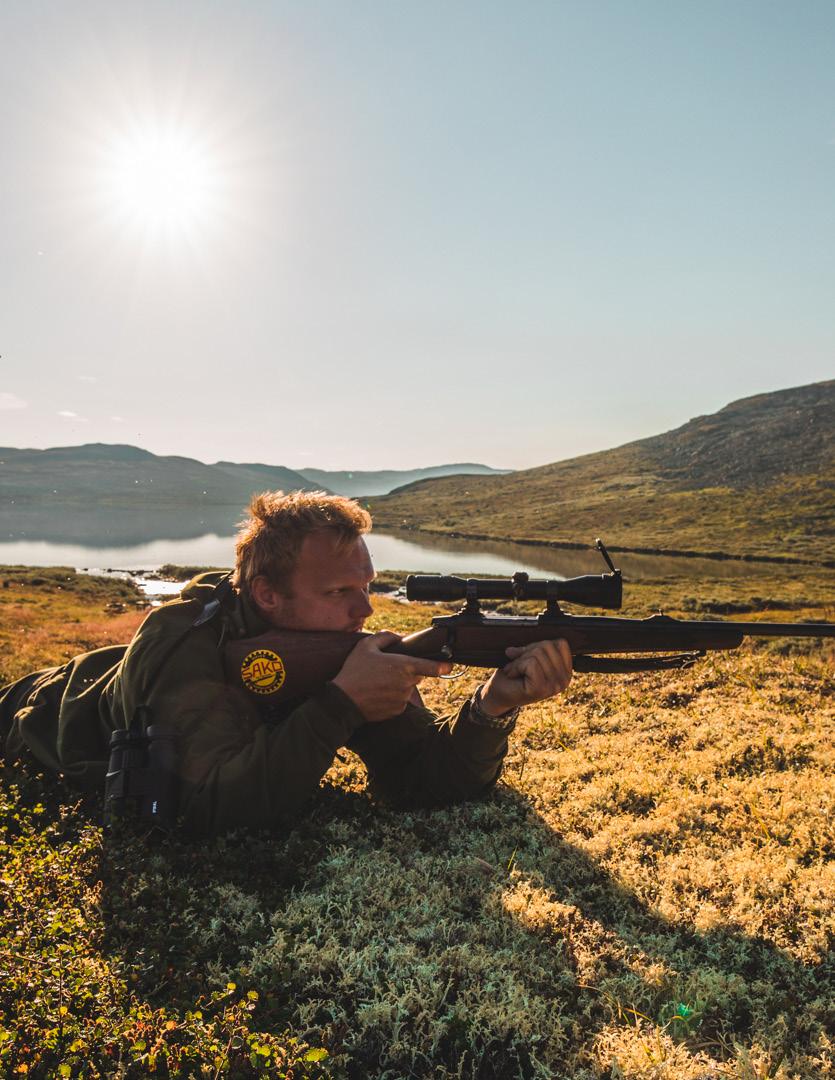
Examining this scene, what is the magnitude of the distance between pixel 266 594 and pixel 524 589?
7.75 ft

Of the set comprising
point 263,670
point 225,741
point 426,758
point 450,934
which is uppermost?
point 263,670

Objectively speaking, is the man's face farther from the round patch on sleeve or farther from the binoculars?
the binoculars

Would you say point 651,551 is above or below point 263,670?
below

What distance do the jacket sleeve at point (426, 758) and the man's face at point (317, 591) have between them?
1.36 metres

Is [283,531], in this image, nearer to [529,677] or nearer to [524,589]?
[524,589]

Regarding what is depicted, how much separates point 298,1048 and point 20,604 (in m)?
46.2

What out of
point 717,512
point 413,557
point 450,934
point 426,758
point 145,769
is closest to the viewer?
point 450,934

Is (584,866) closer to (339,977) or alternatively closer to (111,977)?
(339,977)

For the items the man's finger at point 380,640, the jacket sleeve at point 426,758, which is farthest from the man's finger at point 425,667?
the jacket sleeve at point 426,758

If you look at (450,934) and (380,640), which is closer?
(450,934)

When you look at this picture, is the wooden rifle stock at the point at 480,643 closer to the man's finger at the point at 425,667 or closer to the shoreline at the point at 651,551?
the man's finger at the point at 425,667

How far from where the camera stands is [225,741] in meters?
4.90

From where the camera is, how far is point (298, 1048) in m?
3.27

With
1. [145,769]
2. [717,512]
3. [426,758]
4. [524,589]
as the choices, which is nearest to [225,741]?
[145,769]
